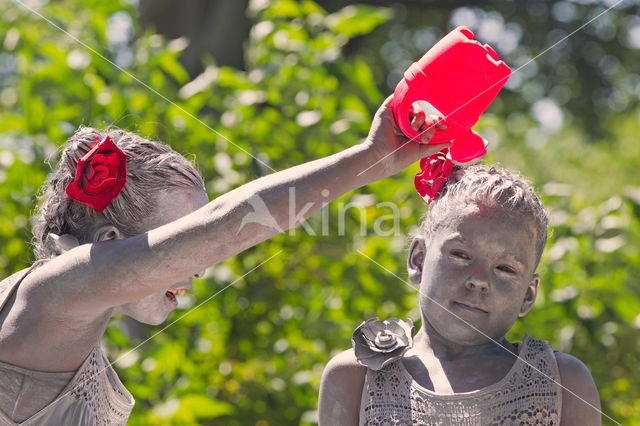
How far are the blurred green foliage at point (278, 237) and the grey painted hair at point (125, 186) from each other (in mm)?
1115

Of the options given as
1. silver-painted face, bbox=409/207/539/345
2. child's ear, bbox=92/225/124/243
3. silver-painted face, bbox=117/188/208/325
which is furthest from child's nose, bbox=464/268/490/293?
child's ear, bbox=92/225/124/243

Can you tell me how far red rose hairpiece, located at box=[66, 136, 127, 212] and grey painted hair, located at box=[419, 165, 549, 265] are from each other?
60cm

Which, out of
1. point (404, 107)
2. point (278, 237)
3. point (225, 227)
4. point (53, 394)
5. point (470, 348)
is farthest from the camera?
point (278, 237)

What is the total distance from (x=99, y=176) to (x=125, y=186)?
8 centimetres

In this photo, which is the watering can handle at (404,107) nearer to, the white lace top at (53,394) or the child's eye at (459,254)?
the child's eye at (459,254)

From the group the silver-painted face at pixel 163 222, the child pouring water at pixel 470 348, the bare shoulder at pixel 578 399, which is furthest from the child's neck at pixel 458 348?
the silver-painted face at pixel 163 222

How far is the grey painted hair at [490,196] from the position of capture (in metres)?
1.64

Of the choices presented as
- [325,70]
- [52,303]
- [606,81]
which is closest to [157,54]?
[325,70]

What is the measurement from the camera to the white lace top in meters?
1.53

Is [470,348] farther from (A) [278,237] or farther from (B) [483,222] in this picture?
(A) [278,237]

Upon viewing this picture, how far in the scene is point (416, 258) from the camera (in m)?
1.74

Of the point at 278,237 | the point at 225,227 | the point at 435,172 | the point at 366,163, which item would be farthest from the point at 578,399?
the point at 278,237

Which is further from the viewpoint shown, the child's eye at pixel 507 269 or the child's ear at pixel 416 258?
the child's ear at pixel 416 258

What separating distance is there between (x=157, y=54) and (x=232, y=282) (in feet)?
2.83
